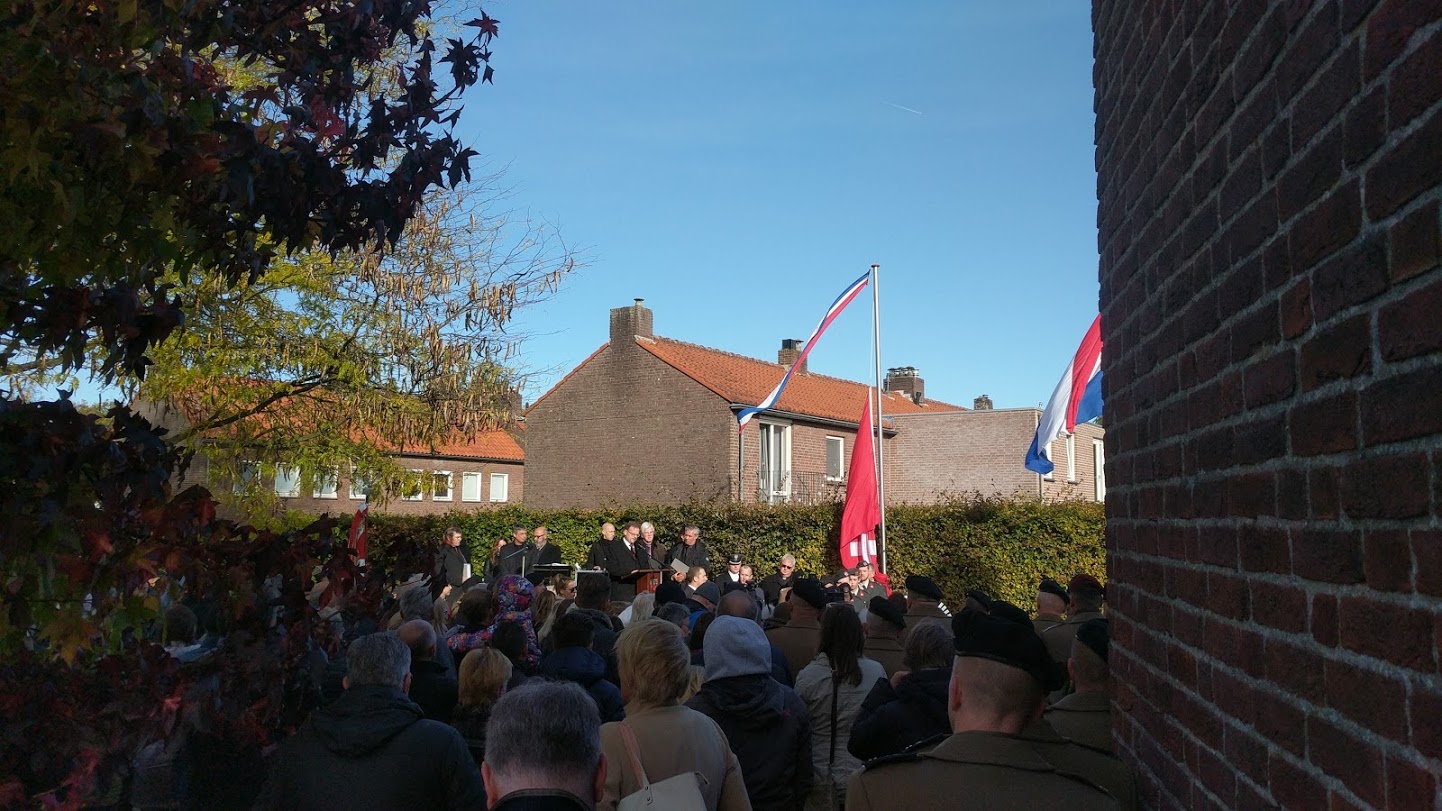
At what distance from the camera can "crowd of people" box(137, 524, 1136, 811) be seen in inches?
119

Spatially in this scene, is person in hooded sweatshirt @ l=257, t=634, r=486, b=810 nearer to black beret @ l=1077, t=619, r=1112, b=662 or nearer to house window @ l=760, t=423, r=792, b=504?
black beret @ l=1077, t=619, r=1112, b=662

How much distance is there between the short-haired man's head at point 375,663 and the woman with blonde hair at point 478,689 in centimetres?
140

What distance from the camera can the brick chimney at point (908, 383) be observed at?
51.3 meters

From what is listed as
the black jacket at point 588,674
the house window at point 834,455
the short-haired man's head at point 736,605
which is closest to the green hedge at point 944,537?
the house window at point 834,455

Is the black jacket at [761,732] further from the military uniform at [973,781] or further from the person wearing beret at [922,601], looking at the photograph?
the person wearing beret at [922,601]

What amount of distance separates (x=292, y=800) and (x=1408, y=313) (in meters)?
3.67

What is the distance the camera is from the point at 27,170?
301cm

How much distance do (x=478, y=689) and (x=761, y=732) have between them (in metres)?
1.43

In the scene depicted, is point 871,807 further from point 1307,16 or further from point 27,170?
point 27,170

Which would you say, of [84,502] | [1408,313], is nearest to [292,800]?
[84,502]

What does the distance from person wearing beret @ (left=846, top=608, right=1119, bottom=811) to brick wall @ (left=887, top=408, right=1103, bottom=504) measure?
32.1m

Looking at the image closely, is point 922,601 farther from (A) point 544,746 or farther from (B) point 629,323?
(B) point 629,323

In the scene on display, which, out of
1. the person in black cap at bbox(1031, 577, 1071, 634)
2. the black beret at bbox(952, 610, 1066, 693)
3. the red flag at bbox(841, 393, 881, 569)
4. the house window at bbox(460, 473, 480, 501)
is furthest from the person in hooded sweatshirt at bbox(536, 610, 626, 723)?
the house window at bbox(460, 473, 480, 501)

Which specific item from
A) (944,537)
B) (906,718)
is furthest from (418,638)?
(944,537)
